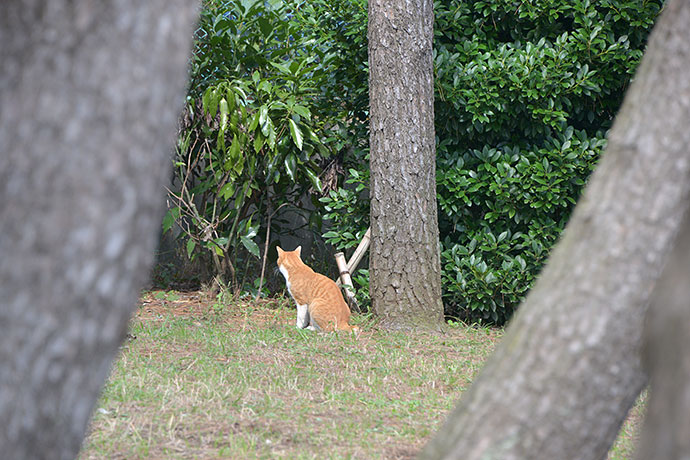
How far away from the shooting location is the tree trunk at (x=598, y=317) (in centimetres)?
157

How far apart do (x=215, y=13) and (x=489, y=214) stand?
3.29 m

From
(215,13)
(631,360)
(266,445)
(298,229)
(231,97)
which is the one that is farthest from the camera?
(298,229)

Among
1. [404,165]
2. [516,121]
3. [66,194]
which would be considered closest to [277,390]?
[404,165]

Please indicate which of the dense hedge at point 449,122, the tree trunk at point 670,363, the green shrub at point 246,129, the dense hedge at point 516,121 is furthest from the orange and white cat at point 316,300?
the tree trunk at point 670,363

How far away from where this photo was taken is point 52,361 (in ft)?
4.40

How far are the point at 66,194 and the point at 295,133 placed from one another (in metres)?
4.50

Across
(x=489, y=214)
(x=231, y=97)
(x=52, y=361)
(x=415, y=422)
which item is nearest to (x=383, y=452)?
(x=415, y=422)

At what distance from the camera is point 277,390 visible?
11.7 ft

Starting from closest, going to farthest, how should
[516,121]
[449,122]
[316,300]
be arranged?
[316,300] < [516,121] < [449,122]

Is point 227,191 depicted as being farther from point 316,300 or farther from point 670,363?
point 670,363

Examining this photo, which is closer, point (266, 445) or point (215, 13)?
point (266, 445)

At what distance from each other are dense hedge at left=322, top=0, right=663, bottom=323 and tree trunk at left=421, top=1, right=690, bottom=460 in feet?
11.9

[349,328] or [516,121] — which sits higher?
[516,121]

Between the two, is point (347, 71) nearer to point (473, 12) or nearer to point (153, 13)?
point (473, 12)
